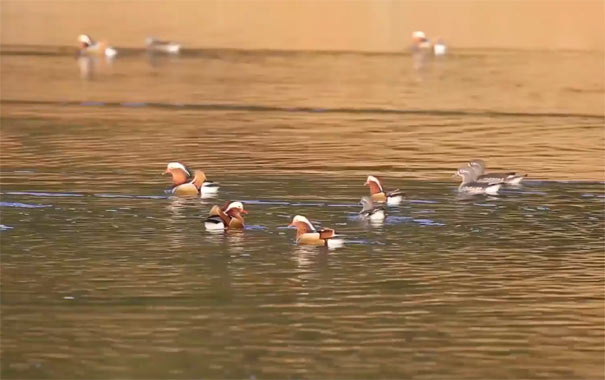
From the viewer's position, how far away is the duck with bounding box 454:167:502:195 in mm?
20562

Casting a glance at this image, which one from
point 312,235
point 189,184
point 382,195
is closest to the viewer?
point 312,235

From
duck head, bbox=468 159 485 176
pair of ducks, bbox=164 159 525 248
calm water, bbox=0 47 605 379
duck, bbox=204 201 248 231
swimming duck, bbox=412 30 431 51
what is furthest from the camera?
swimming duck, bbox=412 30 431 51

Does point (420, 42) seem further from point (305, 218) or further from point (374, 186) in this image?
point (305, 218)

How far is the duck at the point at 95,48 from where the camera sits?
1651 inches

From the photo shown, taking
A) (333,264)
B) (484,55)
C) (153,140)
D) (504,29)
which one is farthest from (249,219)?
(504,29)

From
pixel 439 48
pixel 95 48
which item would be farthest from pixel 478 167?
pixel 439 48

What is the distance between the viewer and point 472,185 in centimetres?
2055

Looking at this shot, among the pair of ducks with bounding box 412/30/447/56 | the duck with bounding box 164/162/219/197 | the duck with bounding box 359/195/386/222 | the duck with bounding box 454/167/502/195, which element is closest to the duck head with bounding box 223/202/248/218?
the duck with bounding box 359/195/386/222

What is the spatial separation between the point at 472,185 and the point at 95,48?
22800 millimetres

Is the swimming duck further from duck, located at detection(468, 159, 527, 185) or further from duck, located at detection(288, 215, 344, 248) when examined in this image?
duck, located at detection(288, 215, 344, 248)

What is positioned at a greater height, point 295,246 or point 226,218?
point 226,218

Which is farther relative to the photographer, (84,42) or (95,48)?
(84,42)

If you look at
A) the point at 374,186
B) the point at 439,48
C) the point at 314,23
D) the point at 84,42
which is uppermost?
the point at 314,23

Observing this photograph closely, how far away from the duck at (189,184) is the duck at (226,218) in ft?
8.08
